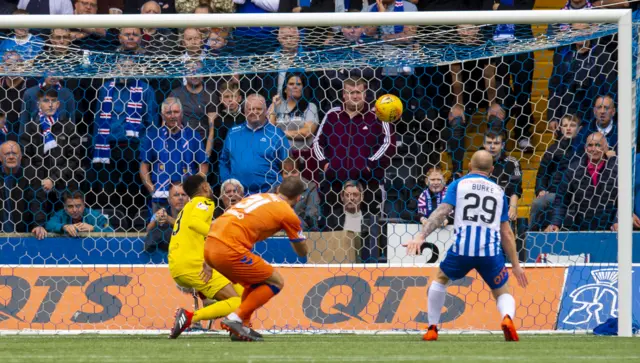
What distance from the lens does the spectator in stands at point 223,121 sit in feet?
38.0

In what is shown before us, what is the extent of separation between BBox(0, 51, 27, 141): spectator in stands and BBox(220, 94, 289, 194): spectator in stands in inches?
92.2

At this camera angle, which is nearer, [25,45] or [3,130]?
[25,45]

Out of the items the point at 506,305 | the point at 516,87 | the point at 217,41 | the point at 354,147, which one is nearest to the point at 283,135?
the point at 354,147

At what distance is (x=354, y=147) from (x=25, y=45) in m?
3.50

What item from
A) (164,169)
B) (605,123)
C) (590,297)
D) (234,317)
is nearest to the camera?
(234,317)

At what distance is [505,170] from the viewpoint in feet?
37.0

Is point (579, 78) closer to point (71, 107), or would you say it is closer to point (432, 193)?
point (432, 193)

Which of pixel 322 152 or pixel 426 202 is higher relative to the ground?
pixel 322 152

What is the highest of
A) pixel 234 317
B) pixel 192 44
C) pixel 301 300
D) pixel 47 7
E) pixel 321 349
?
pixel 47 7

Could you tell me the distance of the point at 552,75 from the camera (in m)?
12.0

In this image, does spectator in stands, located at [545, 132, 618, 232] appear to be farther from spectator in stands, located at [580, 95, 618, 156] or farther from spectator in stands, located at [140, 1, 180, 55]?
spectator in stands, located at [140, 1, 180, 55]

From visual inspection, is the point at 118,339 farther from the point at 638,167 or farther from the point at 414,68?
the point at 638,167

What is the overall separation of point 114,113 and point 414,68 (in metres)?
3.32

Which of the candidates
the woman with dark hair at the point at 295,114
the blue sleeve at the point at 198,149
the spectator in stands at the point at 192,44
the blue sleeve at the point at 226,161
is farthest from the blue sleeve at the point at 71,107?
the woman with dark hair at the point at 295,114
